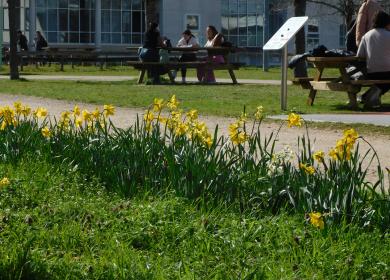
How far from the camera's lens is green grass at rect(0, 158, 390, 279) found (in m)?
3.97

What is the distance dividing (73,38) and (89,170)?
52.9m

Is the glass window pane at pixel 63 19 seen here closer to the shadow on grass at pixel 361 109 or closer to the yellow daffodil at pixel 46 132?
the shadow on grass at pixel 361 109

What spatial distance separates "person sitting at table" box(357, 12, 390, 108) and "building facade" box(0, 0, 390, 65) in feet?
138

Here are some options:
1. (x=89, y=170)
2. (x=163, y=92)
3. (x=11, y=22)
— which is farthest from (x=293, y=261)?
(x=11, y=22)

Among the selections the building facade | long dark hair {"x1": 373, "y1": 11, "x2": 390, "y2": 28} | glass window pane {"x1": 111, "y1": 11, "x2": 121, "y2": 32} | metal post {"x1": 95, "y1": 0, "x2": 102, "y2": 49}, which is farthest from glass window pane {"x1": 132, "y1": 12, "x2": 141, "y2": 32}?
long dark hair {"x1": 373, "y1": 11, "x2": 390, "y2": 28}

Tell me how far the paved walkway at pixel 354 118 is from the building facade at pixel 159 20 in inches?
1717

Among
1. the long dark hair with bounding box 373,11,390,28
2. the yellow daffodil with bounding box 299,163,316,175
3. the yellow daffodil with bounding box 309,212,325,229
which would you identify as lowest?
the yellow daffodil with bounding box 309,212,325,229

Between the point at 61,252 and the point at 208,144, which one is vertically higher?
the point at 208,144

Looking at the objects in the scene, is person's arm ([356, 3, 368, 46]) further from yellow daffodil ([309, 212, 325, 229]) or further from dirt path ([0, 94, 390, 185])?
yellow daffodil ([309, 212, 325, 229])

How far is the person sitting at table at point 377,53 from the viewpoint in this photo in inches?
520

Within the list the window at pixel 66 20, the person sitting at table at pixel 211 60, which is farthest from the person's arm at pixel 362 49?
the window at pixel 66 20

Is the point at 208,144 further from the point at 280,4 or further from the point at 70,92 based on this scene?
the point at 280,4

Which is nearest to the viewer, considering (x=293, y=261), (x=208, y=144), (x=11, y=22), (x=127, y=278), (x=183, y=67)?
(x=127, y=278)

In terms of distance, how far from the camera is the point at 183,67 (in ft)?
77.5
